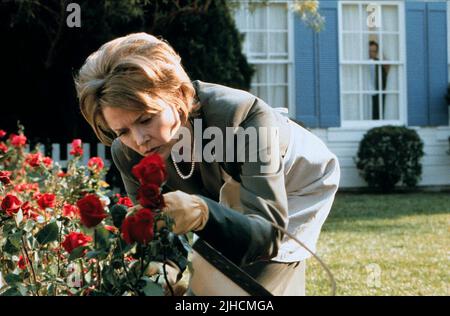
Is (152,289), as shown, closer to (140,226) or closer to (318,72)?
(140,226)

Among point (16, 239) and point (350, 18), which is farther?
point (350, 18)

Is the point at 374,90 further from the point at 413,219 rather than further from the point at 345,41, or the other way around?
the point at 413,219

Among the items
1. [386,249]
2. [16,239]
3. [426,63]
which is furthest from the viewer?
[426,63]

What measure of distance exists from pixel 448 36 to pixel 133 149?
373 inches

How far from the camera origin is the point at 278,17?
33.1 feet

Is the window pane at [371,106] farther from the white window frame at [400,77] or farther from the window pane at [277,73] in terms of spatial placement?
the window pane at [277,73]

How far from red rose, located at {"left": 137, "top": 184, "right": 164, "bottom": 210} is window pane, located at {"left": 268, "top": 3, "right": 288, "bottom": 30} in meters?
9.17

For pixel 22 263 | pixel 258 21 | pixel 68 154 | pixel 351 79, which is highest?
pixel 258 21

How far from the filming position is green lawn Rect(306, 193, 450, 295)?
12.3 ft

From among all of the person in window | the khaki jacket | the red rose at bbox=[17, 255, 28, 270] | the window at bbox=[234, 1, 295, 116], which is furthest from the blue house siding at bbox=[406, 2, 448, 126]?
the red rose at bbox=[17, 255, 28, 270]

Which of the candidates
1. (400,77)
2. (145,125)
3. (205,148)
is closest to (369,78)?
(400,77)

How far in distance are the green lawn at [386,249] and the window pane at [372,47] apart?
2.91 meters

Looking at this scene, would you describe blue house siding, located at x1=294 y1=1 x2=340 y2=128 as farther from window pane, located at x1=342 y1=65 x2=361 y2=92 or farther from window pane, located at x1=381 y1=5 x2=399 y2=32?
window pane, located at x1=381 y1=5 x2=399 y2=32

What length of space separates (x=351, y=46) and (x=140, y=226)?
9.58 meters
